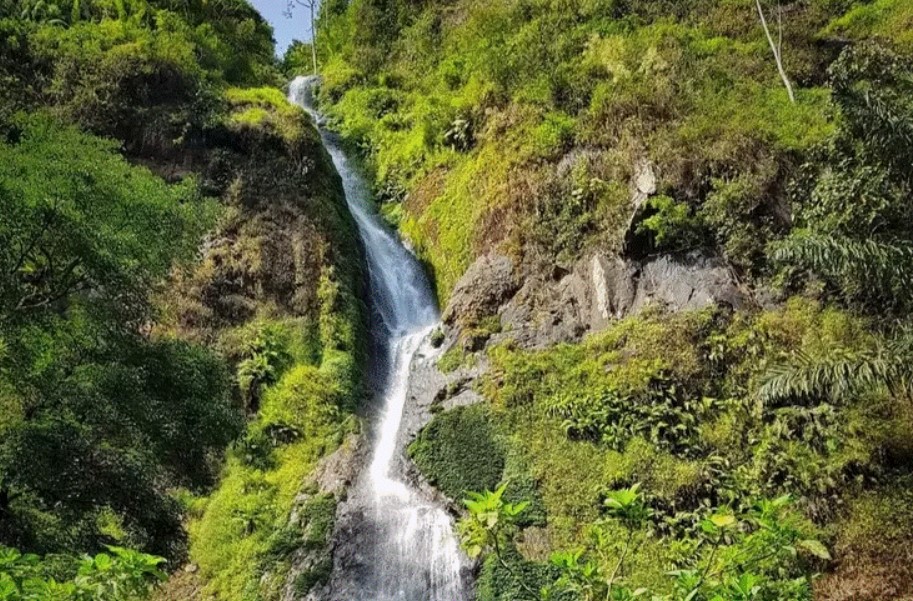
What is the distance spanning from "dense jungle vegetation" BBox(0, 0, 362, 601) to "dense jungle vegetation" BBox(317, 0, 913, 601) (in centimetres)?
327

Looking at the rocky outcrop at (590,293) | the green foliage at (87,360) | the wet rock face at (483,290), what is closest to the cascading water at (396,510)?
the wet rock face at (483,290)

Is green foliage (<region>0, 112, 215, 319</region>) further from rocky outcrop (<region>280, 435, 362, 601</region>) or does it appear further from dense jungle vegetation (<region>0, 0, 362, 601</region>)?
rocky outcrop (<region>280, 435, 362, 601</region>)

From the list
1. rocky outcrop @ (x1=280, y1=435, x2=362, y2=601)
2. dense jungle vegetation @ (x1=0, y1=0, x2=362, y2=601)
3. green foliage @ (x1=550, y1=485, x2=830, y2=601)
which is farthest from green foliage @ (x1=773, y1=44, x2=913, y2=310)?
rocky outcrop @ (x1=280, y1=435, x2=362, y2=601)

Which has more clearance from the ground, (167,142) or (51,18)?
(51,18)

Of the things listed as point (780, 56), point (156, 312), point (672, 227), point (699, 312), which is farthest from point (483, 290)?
point (780, 56)

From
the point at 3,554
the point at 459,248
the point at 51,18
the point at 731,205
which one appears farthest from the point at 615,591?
the point at 51,18

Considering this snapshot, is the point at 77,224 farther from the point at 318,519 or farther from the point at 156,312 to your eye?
the point at 318,519

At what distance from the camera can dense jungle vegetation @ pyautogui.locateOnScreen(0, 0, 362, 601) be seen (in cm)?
825

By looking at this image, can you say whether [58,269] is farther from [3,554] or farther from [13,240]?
[3,554]

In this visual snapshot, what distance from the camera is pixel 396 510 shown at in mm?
13781

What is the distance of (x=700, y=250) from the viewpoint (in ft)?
51.2

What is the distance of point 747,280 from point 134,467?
12.6 meters

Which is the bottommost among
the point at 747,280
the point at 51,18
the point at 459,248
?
the point at 747,280

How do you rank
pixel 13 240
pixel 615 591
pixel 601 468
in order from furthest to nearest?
1. pixel 601 468
2. pixel 13 240
3. pixel 615 591
